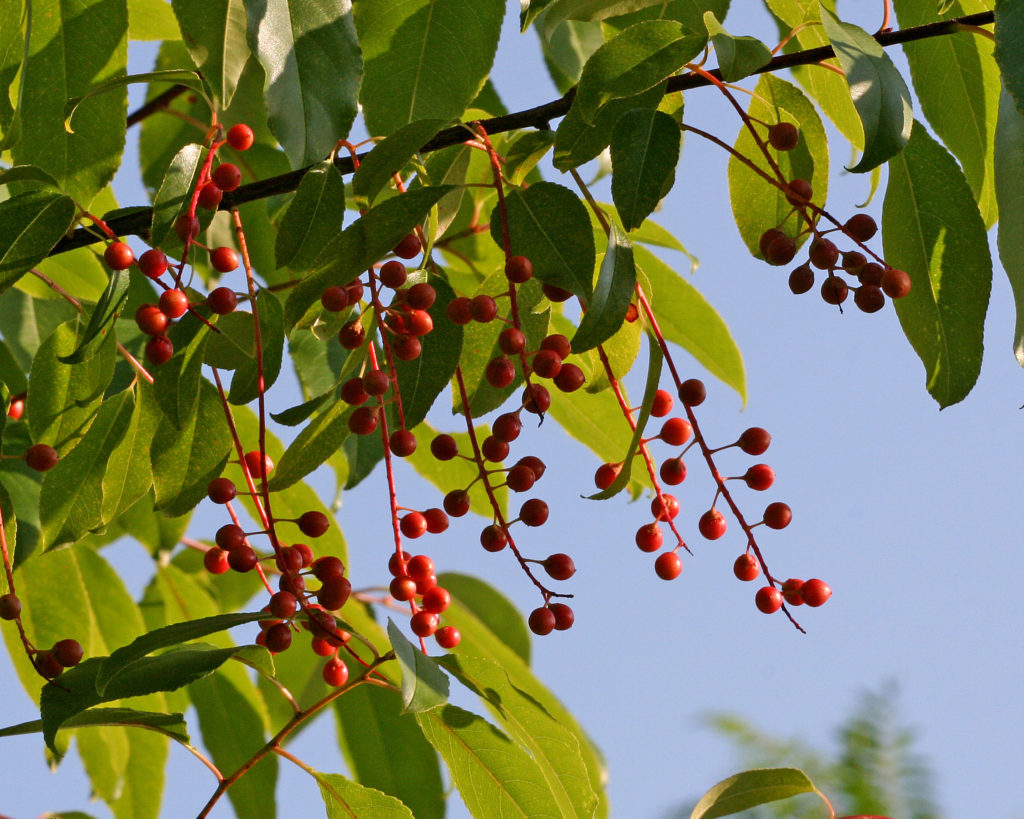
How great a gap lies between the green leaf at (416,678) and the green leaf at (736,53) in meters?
0.37

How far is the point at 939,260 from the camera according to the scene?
814mm

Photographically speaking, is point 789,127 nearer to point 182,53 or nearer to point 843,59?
point 843,59

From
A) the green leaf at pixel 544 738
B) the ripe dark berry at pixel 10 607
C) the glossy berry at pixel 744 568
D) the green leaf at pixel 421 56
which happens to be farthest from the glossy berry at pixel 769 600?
the ripe dark berry at pixel 10 607

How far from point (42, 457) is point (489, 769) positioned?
0.43 meters

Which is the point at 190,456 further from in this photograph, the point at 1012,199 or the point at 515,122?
the point at 1012,199

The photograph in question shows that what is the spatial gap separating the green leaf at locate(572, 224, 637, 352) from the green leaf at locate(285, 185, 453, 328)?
0.10 meters

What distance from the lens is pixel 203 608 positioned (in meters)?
1.46

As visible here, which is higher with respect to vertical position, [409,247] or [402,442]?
[409,247]

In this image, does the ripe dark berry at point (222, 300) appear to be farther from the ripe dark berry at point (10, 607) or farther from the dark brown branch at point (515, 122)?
the ripe dark berry at point (10, 607)

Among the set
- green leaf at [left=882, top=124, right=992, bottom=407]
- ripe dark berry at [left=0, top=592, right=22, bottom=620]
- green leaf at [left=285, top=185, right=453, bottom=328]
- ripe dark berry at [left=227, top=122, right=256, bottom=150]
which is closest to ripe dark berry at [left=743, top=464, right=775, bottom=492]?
green leaf at [left=882, top=124, right=992, bottom=407]

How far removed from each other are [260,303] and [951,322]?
487 millimetres

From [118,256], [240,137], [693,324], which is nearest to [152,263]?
[118,256]

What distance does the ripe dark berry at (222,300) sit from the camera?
74 cm

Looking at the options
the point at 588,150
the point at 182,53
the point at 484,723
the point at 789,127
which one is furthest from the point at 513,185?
the point at 182,53
